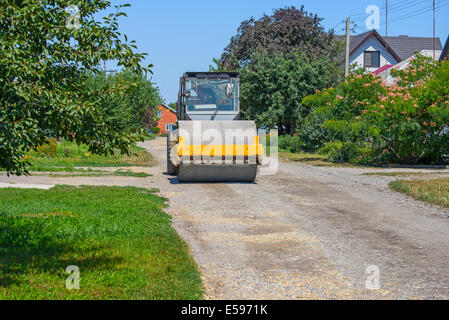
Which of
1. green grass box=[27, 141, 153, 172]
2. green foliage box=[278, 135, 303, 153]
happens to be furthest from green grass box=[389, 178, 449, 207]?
green foliage box=[278, 135, 303, 153]

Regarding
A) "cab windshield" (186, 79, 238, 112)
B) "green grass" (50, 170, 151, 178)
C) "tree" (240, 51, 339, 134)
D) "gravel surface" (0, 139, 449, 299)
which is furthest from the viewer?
"tree" (240, 51, 339, 134)

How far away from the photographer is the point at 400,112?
22.6 metres

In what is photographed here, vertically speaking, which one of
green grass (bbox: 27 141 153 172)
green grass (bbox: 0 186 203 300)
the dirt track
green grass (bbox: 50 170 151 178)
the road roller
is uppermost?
the road roller

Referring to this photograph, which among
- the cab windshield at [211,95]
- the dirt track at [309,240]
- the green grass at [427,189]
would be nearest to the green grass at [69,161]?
the cab windshield at [211,95]

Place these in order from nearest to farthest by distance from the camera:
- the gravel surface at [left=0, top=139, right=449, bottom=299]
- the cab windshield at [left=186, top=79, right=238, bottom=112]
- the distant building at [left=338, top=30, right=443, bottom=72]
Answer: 1. the gravel surface at [left=0, top=139, right=449, bottom=299]
2. the cab windshield at [left=186, top=79, right=238, bottom=112]
3. the distant building at [left=338, top=30, right=443, bottom=72]

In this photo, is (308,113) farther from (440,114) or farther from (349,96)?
(440,114)

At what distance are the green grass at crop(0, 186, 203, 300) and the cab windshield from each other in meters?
6.73

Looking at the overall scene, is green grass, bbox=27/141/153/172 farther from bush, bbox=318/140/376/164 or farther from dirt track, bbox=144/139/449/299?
bush, bbox=318/140/376/164

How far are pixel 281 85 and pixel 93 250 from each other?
3277 centimetres

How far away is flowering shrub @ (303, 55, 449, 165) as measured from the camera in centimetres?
2216

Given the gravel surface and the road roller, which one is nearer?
the gravel surface
